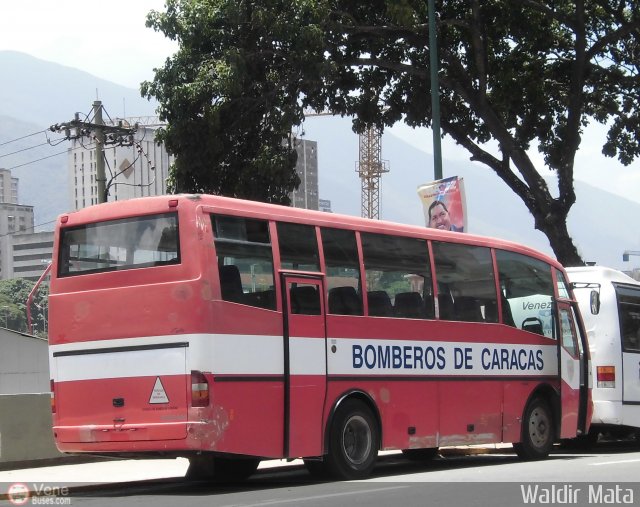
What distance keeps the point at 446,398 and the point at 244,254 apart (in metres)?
4.07

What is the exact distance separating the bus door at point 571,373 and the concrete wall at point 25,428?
7.92 metres

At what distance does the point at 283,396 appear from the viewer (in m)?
12.2

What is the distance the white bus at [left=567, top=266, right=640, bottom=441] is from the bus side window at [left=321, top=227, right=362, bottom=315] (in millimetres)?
5541

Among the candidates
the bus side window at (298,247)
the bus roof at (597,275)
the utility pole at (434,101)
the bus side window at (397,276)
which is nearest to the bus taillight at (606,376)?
the bus roof at (597,275)

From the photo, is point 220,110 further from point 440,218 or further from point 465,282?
point 465,282

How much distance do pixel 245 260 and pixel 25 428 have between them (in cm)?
597

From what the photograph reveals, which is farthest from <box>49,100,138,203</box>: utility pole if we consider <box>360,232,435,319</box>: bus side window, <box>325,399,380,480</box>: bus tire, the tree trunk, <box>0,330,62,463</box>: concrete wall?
<box>325,399,380,480</box>: bus tire

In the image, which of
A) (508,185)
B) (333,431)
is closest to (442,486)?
(333,431)

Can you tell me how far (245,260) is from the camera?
1205 centimetres

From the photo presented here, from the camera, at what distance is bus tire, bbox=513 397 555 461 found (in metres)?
16.0

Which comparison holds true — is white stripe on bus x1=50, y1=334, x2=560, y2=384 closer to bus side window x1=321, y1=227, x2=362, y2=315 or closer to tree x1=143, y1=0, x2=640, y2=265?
bus side window x1=321, y1=227, x2=362, y2=315

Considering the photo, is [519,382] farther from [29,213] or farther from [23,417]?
[29,213]

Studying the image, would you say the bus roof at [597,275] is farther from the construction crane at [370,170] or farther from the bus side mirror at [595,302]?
the construction crane at [370,170]

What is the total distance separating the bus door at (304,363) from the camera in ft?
40.4
